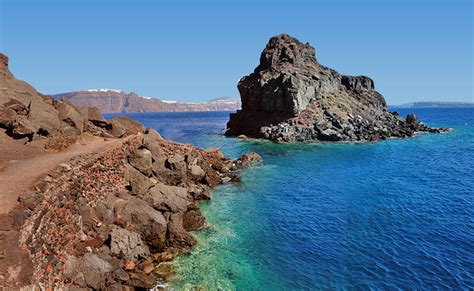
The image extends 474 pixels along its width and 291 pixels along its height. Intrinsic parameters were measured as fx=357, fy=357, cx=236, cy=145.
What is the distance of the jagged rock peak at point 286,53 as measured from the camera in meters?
108

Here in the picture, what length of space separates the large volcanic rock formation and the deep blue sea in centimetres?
3412

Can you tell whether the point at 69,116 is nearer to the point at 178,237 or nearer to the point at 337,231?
the point at 178,237

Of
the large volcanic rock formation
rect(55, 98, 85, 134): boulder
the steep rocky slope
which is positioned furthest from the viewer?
the large volcanic rock formation

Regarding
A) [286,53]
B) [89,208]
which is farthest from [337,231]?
[286,53]

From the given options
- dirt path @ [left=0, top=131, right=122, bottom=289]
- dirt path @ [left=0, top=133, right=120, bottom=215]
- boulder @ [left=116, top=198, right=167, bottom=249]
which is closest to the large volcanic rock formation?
dirt path @ [left=0, top=133, right=120, bottom=215]

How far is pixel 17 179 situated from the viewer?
23.7 metres

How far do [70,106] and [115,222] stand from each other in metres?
20.5

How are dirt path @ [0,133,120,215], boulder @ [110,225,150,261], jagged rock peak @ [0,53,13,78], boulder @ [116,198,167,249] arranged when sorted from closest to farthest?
1. dirt path @ [0,133,120,215]
2. boulder @ [110,225,150,261]
3. boulder @ [116,198,167,249]
4. jagged rock peak @ [0,53,13,78]

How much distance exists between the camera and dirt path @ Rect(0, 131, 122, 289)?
15852mm

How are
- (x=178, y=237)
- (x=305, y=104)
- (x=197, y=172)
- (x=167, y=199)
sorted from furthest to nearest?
(x=305, y=104), (x=197, y=172), (x=167, y=199), (x=178, y=237)

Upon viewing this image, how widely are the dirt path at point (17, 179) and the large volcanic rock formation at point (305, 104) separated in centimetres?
5949

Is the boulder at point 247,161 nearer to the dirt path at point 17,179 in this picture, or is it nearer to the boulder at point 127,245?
the dirt path at point 17,179

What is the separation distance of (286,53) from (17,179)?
309 feet

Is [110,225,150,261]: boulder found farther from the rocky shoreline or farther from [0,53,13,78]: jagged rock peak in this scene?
Result: [0,53,13,78]: jagged rock peak
